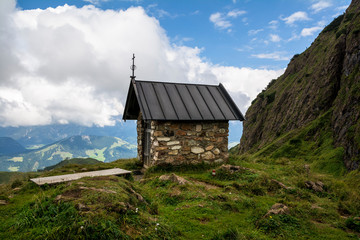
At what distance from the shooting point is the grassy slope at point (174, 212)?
11.7 ft

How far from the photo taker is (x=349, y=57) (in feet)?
125

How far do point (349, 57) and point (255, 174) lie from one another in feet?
128

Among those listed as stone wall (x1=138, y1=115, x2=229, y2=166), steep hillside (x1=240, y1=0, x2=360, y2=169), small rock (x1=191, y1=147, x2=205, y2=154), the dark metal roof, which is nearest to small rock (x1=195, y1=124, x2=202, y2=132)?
stone wall (x1=138, y1=115, x2=229, y2=166)

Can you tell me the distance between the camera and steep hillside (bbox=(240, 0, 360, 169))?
2953 centimetres

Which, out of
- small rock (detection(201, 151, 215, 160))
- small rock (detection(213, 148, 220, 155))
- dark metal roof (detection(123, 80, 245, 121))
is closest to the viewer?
dark metal roof (detection(123, 80, 245, 121))

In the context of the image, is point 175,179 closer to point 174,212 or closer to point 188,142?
point 174,212

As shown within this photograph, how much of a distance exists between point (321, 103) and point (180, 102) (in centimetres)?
3942

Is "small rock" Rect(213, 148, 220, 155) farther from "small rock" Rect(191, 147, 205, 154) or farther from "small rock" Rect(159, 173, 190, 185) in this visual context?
"small rock" Rect(159, 173, 190, 185)

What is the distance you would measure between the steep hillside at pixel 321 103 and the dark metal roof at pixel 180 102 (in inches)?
685

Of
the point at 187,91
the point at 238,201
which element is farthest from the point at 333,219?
the point at 187,91

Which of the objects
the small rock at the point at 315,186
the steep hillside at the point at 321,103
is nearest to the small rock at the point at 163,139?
the small rock at the point at 315,186

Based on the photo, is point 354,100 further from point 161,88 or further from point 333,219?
point 333,219

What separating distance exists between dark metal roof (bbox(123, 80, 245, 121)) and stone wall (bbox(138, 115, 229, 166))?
1.34 ft

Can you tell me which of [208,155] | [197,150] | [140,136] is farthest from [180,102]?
[140,136]
